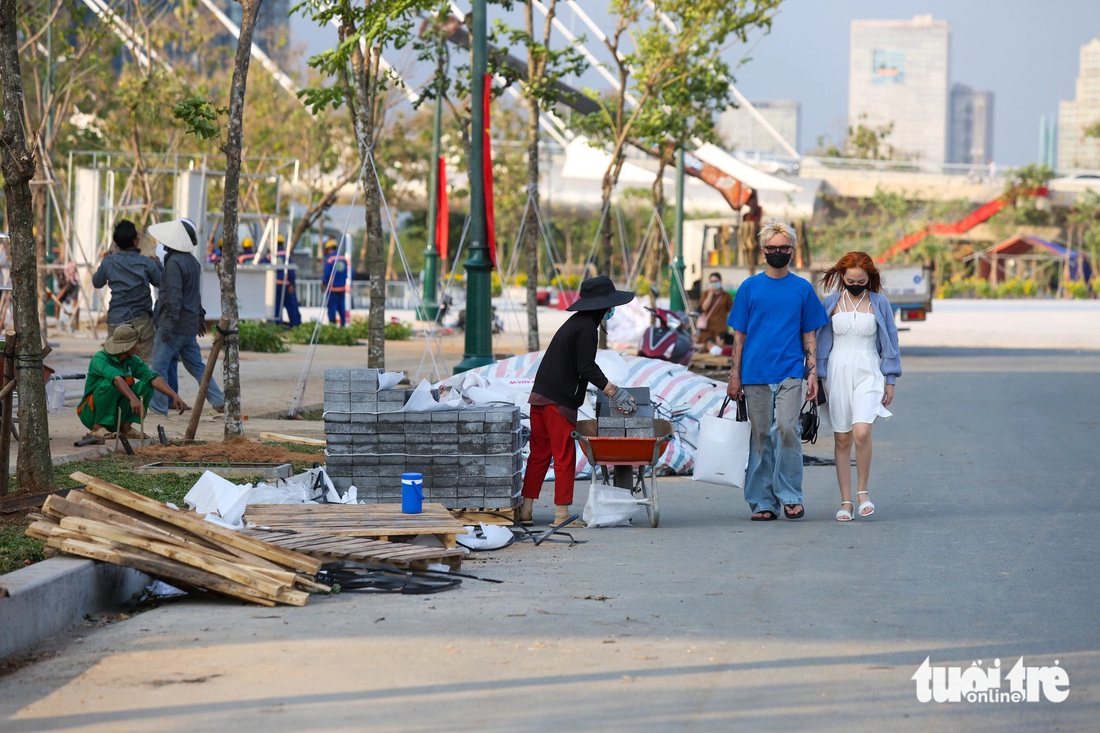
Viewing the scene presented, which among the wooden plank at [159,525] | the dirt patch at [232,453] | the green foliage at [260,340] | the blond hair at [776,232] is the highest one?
the blond hair at [776,232]

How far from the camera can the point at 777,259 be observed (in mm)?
10234

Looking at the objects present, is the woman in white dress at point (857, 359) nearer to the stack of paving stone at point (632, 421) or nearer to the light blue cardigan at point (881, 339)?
the light blue cardigan at point (881, 339)

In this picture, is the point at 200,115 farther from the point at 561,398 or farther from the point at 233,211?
the point at 561,398

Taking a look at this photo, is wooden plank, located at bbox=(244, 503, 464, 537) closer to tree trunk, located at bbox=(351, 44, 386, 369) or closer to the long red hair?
the long red hair

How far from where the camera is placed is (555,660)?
19.4 ft

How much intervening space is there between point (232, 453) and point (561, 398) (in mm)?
3081

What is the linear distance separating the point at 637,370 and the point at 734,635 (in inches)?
293

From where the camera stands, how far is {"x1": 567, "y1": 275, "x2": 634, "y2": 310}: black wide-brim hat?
387 inches

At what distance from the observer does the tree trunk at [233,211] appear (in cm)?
1233

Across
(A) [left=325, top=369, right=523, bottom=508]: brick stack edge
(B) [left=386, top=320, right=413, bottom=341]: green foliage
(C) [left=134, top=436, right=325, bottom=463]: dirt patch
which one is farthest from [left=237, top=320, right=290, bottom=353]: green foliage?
(A) [left=325, top=369, right=523, bottom=508]: brick stack edge

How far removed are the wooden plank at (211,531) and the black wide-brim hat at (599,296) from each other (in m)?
3.18

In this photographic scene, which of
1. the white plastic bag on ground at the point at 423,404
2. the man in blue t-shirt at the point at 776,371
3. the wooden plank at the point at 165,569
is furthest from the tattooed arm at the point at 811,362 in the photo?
the wooden plank at the point at 165,569

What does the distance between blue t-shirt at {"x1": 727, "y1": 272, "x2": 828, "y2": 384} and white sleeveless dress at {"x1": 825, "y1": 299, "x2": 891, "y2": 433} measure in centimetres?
19

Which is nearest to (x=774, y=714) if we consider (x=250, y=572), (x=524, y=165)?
(x=250, y=572)
